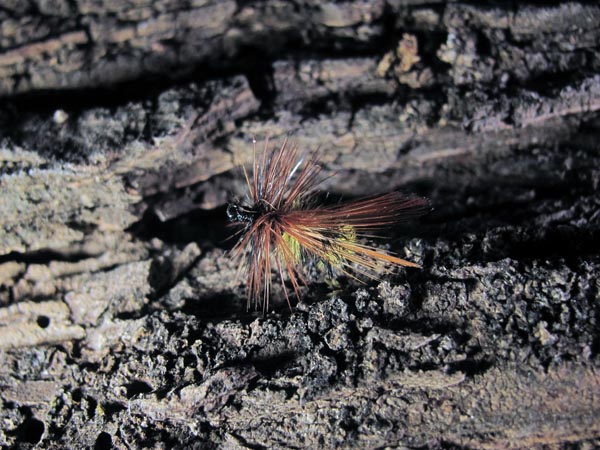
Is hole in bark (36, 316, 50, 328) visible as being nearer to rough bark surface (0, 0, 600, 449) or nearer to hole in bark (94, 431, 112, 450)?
rough bark surface (0, 0, 600, 449)

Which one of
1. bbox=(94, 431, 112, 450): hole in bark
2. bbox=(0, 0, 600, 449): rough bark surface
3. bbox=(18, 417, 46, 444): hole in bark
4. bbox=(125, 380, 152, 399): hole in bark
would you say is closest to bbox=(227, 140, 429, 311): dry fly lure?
bbox=(0, 0, 600, 449): rough bark surface

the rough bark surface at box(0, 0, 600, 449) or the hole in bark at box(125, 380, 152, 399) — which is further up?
the rough bark surface at box(0, 0, 600, 449)

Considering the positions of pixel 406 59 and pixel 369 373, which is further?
pixel 406 59

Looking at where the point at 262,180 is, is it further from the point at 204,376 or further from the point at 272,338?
the point at 204,376

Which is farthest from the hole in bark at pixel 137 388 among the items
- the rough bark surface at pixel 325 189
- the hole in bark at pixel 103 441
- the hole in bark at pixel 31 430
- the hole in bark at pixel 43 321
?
the hole in bark at pixel 43 321

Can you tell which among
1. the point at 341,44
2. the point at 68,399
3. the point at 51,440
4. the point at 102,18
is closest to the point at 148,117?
the point at 102,18

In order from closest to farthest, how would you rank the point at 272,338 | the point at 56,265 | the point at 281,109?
the point at 272,338
the point at 56,265
the point at 281,109

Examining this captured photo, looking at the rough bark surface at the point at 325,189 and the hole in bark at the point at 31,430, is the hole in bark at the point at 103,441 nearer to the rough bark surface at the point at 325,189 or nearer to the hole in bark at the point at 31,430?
the rough bark surface at the point at 325,189
